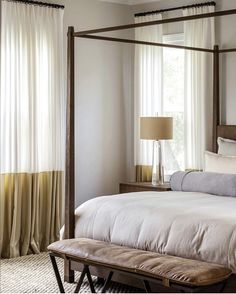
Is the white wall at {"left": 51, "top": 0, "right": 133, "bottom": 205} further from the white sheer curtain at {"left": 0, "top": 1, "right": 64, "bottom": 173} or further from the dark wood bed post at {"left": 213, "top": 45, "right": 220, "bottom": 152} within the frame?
the dark wood bed post at {"left": 213, "top": 45, "right": 220, "bottom": 152}

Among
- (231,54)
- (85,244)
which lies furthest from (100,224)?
(231,54)

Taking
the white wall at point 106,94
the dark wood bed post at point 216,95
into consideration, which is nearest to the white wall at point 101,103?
the white wall at point 106,94

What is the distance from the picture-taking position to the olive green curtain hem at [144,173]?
22.1 ft

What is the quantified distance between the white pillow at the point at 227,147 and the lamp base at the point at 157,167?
2.18 feet

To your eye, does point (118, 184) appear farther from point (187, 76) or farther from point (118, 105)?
point (187, 76)

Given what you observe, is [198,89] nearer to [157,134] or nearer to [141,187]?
[157,134]

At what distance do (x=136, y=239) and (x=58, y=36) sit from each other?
8.70 ft

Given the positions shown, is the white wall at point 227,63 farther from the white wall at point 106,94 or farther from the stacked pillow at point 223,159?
the stacked pillow at point 223,159

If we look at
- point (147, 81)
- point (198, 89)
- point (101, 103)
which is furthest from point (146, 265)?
point (147, 81)

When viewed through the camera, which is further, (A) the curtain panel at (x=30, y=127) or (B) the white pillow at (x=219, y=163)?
(A) the curtain panel at (x=30, y=127)

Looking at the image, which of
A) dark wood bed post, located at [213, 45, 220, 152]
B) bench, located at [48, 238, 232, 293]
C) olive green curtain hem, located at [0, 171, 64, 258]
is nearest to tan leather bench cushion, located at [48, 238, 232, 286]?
bench, located at [48, 238, 232, 293]

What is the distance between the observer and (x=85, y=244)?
437cm

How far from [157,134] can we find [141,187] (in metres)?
0.57

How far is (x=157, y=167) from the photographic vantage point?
623 cm
